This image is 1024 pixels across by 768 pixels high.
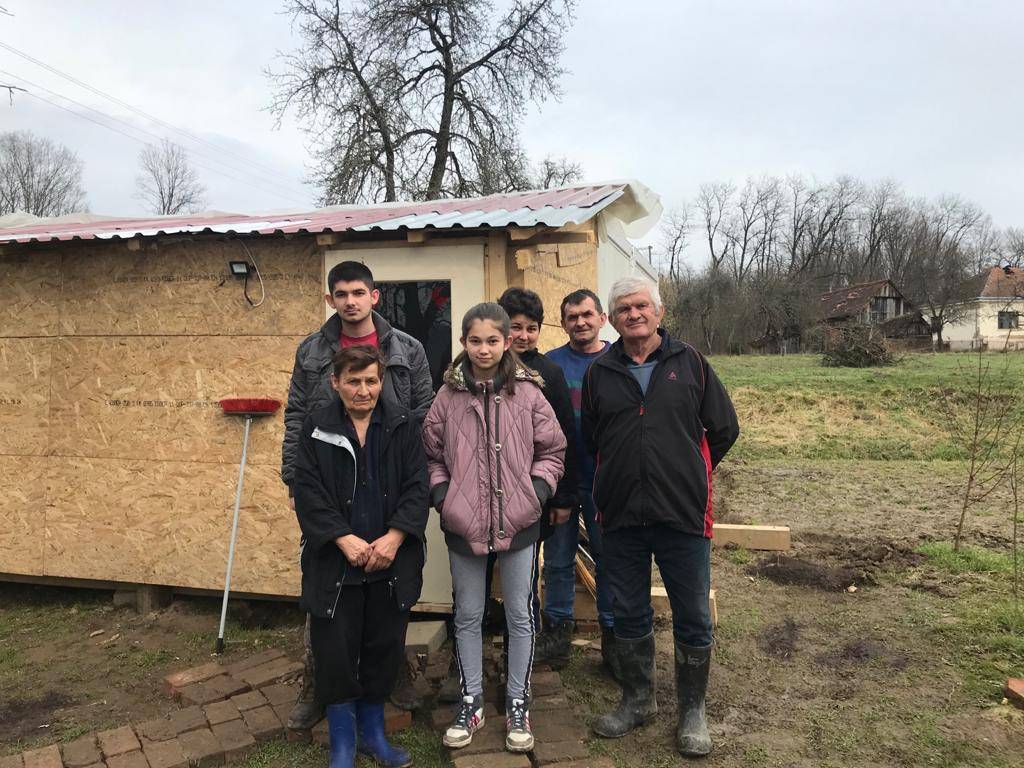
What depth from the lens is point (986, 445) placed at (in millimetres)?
10109

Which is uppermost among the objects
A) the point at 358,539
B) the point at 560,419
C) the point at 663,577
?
the point at 560,419

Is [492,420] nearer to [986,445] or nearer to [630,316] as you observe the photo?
[630,316]

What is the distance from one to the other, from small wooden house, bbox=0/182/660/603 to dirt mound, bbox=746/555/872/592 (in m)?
2.56

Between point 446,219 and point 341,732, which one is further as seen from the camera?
point 446,219

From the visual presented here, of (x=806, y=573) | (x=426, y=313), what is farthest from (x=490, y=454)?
→ (x=806, y=573)

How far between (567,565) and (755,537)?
283cm

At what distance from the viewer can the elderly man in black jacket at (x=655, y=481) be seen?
290cm

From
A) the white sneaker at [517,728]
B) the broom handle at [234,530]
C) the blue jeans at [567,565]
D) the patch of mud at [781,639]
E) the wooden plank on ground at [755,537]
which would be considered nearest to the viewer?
the white sneaker at [517,728]

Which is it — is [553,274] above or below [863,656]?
above

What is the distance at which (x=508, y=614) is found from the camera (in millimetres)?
3064

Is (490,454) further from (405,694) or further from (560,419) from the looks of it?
(405,694)

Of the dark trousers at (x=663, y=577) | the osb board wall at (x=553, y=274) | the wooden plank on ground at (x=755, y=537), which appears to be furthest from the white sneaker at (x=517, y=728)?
the wooden plank on ground at (x=755, y=537)

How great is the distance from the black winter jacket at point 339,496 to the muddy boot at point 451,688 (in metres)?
0.77

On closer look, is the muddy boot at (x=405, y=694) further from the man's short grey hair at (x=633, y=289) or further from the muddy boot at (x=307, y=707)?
the man's short grey hair at (x=633, y=289)
